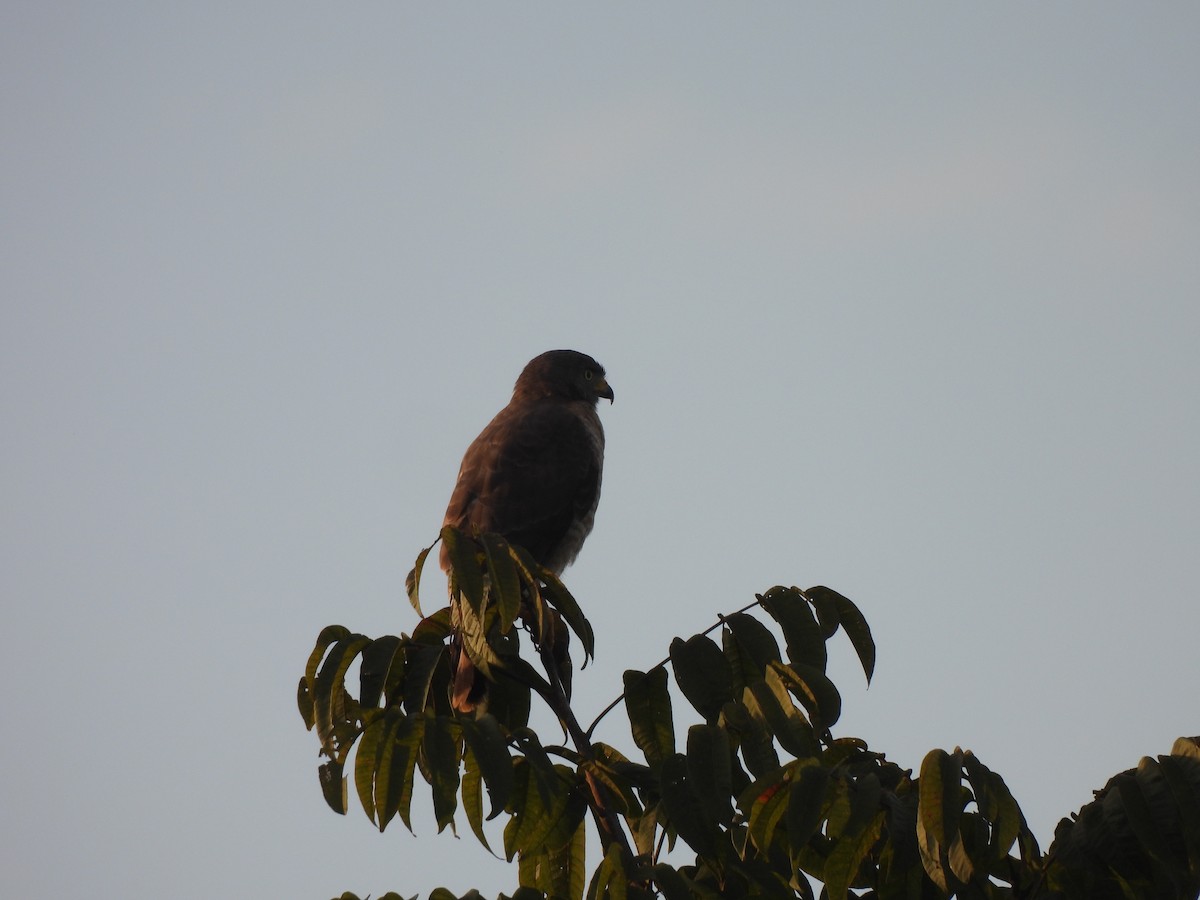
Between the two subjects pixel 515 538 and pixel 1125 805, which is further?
pixel 515 538

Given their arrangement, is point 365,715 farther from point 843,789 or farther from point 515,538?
point 515,538

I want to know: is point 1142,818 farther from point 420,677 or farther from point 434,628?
point 434,628

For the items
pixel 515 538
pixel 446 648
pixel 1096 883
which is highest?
pixel 515 538

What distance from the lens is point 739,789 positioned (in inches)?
139

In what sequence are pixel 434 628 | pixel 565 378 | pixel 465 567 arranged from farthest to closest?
1. pixel 565 378
2. pixel 434 628
3. pixel 465 567

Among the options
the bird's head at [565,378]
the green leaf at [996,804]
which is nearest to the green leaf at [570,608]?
the green leaf at [996,804]

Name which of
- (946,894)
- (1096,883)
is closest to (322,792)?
(946,894)

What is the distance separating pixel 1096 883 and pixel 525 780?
1.45 metres

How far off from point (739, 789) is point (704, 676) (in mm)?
336

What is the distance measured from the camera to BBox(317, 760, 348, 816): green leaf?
317 cm

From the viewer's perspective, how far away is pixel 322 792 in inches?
126

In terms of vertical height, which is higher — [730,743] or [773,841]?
[730,743]

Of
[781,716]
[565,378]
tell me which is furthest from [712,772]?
[565,378]

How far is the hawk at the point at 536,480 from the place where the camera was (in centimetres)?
717
